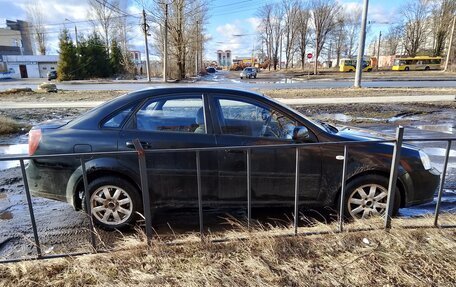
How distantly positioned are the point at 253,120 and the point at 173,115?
945 millimetres

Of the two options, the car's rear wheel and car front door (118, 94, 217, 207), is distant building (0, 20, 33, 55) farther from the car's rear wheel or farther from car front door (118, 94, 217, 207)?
the car's rear wheel

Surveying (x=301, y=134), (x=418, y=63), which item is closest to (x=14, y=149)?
(x=301, y=134)

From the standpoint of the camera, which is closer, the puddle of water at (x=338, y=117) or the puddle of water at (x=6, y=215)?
the puddle of water at (x=6, y=215)

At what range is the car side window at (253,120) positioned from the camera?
3.75m

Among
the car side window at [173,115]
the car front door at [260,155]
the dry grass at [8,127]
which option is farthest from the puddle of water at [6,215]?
the dry grass at [8,127]

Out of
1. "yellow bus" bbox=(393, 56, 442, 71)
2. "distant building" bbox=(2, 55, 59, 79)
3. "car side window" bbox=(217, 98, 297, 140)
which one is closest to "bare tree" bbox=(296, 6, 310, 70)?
"yellow bus" bbox=(393, 56, 442, 71)

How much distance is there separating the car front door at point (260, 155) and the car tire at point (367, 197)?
0.41 metres

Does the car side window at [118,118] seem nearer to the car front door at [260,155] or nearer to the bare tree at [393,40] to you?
the car front door at [260,155]

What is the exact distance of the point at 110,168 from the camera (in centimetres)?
359

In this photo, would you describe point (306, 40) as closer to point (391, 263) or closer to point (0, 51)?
point (0, 51)

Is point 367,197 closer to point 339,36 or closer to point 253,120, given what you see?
point 253,120

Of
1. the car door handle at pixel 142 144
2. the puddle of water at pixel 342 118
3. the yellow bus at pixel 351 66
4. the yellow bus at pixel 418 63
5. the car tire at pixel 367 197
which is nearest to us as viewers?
the car door handle at pixel 142 144

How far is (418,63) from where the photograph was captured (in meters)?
60.7

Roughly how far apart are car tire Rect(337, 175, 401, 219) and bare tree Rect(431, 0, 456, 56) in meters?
70.6
